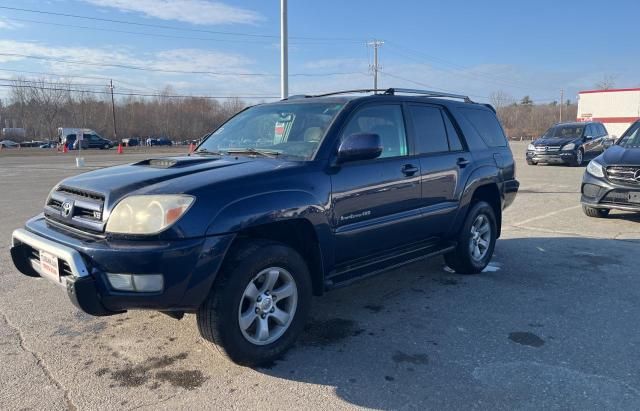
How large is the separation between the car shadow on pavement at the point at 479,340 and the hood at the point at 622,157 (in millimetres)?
2882

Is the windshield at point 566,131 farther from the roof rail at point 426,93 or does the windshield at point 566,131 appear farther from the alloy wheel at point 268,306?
the alloy wheel at point 268,306

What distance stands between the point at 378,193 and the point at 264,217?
1201mm

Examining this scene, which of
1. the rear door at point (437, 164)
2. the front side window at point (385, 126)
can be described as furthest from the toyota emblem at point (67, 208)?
the rear door at point (437, 164)

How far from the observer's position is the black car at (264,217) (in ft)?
9.60

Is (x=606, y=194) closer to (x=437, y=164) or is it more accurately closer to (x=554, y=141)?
(x=437, y=164)

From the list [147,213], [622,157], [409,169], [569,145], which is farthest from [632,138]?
[569,145]

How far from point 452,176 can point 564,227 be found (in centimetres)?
418

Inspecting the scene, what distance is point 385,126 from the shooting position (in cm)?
441

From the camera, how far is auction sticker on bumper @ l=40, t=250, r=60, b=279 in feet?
10.3

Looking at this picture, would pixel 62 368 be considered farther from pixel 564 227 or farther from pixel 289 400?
pixel 564 227

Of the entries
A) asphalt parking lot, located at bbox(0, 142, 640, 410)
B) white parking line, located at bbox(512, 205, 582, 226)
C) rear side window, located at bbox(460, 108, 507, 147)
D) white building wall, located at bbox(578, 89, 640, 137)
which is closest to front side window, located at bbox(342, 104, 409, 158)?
rear side window, located at bbox(460, 108, 507, 147)

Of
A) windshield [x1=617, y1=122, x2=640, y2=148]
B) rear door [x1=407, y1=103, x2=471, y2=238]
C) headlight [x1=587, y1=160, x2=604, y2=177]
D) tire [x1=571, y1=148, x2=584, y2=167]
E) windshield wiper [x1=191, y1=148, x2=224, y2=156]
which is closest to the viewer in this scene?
windshield wiper [x1=191, y1=148, x2=224, y2=156]

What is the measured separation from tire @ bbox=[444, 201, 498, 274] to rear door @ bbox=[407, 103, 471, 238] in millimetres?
357

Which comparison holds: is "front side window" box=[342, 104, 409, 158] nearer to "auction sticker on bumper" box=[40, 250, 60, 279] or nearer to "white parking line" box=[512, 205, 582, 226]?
"auction sticker on bumper" box=[40, 250, 60, 279]
